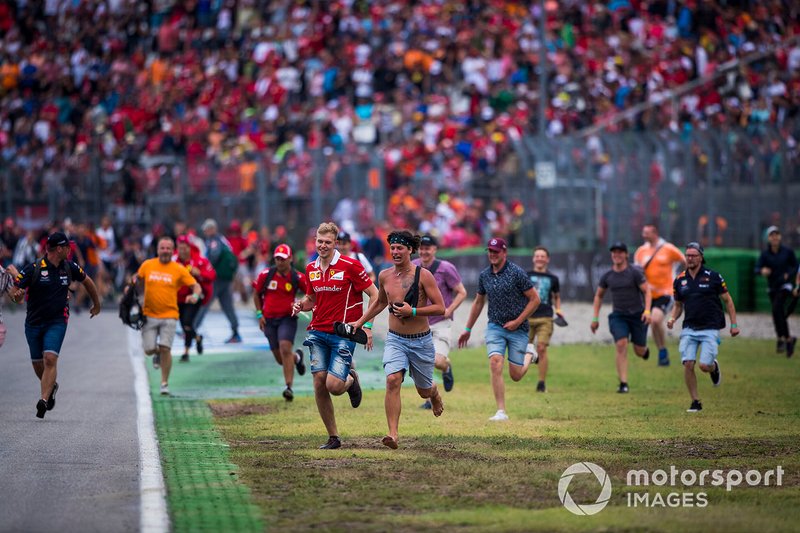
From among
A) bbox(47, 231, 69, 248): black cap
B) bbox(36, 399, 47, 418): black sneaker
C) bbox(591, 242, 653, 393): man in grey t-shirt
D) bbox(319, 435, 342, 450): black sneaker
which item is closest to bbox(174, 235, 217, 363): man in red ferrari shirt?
bbox(47, 231, 69, 248): black cap

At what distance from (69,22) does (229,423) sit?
1317 inches

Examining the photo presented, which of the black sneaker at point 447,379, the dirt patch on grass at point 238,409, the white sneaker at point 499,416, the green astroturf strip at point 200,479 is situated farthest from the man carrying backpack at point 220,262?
the white sneaker at point 499,416

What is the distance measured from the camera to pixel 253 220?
102 ft

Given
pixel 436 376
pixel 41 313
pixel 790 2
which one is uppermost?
pixel 790 2

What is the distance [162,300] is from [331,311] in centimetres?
485

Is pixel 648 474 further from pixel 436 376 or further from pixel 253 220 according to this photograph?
pixel 253 220

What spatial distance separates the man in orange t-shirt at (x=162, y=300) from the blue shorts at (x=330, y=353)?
468 centimetres

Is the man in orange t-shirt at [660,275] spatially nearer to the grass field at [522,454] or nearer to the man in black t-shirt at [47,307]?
the grass field at [522,454]

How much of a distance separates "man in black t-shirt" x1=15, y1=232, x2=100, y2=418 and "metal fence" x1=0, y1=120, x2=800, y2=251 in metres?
14.6

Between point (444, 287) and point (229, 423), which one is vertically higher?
point (444, 287)

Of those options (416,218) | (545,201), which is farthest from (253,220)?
(545,201)

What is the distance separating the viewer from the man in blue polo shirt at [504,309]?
13086 mm

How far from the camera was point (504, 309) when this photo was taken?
522 inches

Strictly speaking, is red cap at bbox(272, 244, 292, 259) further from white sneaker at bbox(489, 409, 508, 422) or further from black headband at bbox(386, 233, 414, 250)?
black headband at bbox(386, 233, 414, 250)
